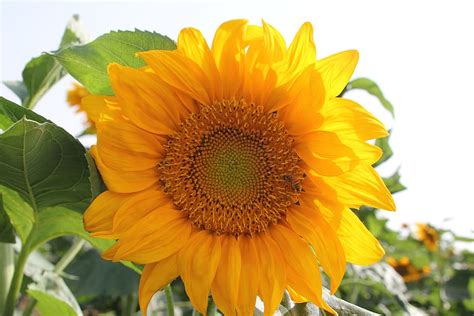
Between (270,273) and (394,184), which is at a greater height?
(270,273)

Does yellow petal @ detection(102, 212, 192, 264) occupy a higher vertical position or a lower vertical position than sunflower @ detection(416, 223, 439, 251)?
higher

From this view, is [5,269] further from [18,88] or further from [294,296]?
[294,296]

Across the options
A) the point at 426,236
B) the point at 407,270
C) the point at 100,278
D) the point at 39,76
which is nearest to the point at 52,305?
the point at 39,76

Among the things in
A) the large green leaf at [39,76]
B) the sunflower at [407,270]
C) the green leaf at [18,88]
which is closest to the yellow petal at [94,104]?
the large green leaf at [39,76]

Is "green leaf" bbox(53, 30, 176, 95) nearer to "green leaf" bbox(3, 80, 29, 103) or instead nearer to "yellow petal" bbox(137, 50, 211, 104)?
"yellow petal" bbox(137, 50, 211, 104)

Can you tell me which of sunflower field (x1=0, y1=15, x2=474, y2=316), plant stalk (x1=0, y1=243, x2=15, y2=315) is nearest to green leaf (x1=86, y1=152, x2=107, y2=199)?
sunflower field (x1=0, y1=15, x2=474, y2=316)

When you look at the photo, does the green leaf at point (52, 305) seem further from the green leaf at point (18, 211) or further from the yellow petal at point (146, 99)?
the yellow petal at point (146, 99)

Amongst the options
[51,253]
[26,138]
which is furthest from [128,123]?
[51,253]

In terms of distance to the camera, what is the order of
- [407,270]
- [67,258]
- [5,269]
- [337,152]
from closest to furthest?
[337,152] < [5,269] < [67,258] < [407,270]
